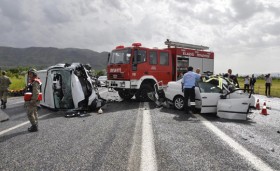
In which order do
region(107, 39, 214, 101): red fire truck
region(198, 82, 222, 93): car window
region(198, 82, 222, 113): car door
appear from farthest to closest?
region(107, 39, 214, 101): red fire truck
region(198, 82, 222, 93): car window
region(198, 82, 222, 113): car door

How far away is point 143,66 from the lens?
1302 cm

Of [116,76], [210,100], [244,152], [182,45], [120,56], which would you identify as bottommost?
[244,152]

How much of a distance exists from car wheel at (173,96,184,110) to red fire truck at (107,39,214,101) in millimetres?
2559

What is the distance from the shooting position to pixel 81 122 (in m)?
8.00

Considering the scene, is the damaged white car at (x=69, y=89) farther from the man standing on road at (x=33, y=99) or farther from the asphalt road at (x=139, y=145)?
the man standing on road at (x=33, y=99)

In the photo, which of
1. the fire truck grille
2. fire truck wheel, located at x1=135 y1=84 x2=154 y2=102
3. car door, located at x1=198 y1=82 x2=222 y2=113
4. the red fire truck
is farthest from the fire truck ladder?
car door, located at x1=198 y1=82 x2=222 y2=113

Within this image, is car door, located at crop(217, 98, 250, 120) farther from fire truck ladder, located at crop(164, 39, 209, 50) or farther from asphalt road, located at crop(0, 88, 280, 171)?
fire truck ladder, located at crop(164, 39, 209, 50)

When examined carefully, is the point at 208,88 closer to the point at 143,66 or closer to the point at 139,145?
the point at 143,66

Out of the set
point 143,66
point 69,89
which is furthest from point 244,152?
point 143,66

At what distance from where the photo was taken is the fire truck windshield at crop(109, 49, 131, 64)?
12.8 meters

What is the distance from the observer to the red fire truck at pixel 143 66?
1275 centimetres

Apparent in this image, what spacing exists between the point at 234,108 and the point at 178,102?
8.36 ft

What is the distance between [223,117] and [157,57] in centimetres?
557

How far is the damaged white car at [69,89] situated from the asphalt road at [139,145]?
2.00 meters
